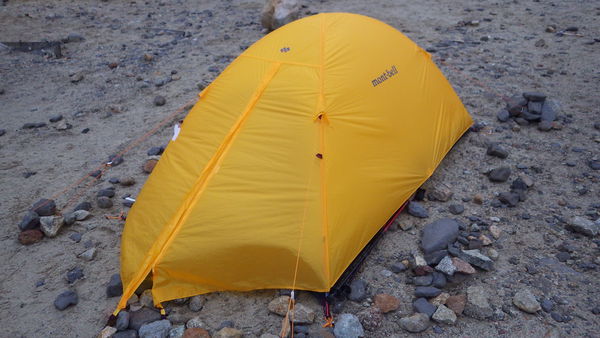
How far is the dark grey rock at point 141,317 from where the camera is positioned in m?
3.79

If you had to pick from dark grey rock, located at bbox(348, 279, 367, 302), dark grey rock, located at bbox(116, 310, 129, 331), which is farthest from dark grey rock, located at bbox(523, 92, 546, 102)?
dark grey rock, located at bbox(116, 310, 129, 331)

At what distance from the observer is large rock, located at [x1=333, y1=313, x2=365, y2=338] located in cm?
354

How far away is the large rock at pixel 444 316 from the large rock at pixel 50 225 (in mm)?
4253

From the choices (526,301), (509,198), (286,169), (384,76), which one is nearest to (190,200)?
(286,169)

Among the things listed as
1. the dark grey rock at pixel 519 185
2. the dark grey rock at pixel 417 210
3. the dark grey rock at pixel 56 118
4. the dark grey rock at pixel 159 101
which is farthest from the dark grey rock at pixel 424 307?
→ the dark grey rock at pixel 56 118

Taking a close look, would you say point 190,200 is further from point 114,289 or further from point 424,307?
point 424,307

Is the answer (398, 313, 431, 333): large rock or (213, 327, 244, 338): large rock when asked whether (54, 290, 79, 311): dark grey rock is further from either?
(398, 313, 431, 333): large rock

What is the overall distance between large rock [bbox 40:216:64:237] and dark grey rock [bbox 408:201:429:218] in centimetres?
411

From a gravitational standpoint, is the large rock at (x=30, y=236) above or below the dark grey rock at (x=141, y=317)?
above

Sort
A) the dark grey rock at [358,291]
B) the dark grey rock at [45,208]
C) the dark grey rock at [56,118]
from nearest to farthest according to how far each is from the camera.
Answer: the dark grey rock at [358,291], the dark grey rock at [45,208], the dark grey rock at [56,118]

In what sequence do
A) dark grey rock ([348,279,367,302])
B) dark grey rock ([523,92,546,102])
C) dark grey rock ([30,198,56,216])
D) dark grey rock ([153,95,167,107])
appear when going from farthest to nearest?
dark grey rock ([153,95,167,107]), dark grey rock ([523,92,546,102]), dark grey rock ([30,198,56,216]), dark grey rock ([348,279,367,302])

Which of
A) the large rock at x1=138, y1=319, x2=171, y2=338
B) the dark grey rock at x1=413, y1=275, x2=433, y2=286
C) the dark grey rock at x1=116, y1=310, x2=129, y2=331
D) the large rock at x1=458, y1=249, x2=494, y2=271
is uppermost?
the dark grey rock at x1=116, y1=310, x2=129, y2=331

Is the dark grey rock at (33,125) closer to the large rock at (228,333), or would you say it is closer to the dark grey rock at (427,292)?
the large rock at (228,333)

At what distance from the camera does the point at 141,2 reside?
48.8 feet
